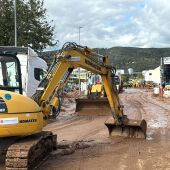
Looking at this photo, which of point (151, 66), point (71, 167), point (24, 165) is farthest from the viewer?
point (151, 66)

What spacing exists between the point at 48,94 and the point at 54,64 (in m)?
0.92

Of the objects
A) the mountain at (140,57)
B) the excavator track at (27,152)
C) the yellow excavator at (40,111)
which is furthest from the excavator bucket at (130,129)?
the mountain at (140,57)

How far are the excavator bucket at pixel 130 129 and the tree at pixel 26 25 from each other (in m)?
22.6

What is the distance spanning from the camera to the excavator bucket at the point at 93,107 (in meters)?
22.2

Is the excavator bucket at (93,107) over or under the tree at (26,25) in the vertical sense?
under

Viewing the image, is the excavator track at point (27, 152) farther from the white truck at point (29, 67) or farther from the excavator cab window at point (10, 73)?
the white truck at point (29, 67)

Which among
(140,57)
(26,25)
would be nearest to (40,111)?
(26,25)

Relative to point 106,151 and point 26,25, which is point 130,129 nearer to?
point 106,151

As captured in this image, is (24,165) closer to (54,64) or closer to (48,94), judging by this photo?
(48,94)

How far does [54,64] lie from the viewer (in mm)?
10891

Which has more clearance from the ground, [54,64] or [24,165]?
[54,64]

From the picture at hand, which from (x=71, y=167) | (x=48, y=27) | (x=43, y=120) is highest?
(x=48, y=27)

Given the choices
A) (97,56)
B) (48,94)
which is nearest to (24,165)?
(48,94)

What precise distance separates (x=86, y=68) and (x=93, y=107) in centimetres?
1061
